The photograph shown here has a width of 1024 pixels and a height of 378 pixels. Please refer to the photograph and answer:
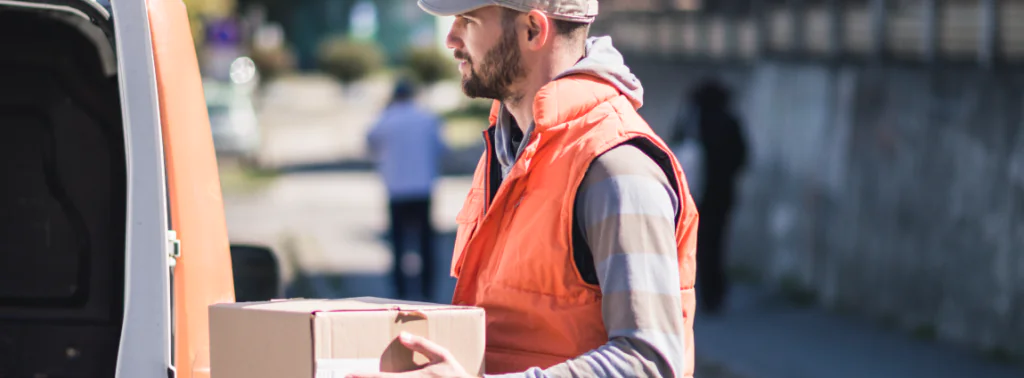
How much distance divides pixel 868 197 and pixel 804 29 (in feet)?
6.39

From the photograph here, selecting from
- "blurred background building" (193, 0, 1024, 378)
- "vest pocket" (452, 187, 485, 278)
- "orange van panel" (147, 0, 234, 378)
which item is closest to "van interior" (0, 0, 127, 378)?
"orange van panel" (147, 0, 234, 378)

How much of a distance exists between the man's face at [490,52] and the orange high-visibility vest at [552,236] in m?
0.10

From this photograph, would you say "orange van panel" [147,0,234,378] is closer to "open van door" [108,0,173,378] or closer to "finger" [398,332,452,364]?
"open van door" [108,0,173,378]

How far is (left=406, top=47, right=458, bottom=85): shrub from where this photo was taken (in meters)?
54.9

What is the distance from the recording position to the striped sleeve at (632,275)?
8.27ft

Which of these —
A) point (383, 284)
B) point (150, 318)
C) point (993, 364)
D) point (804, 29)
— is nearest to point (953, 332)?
point (993, 364)

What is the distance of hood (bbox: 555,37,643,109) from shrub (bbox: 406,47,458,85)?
51.6 metres

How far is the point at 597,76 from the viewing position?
279 cm

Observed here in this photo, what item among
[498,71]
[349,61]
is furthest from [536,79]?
[349,61]

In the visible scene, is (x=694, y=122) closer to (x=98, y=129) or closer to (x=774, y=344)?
(x=774, y=344)

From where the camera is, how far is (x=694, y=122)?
11.7m

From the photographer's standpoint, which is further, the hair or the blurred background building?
the blurred background building

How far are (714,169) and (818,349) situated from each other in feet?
6.14

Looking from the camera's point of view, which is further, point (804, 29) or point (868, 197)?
point (804, 29)
